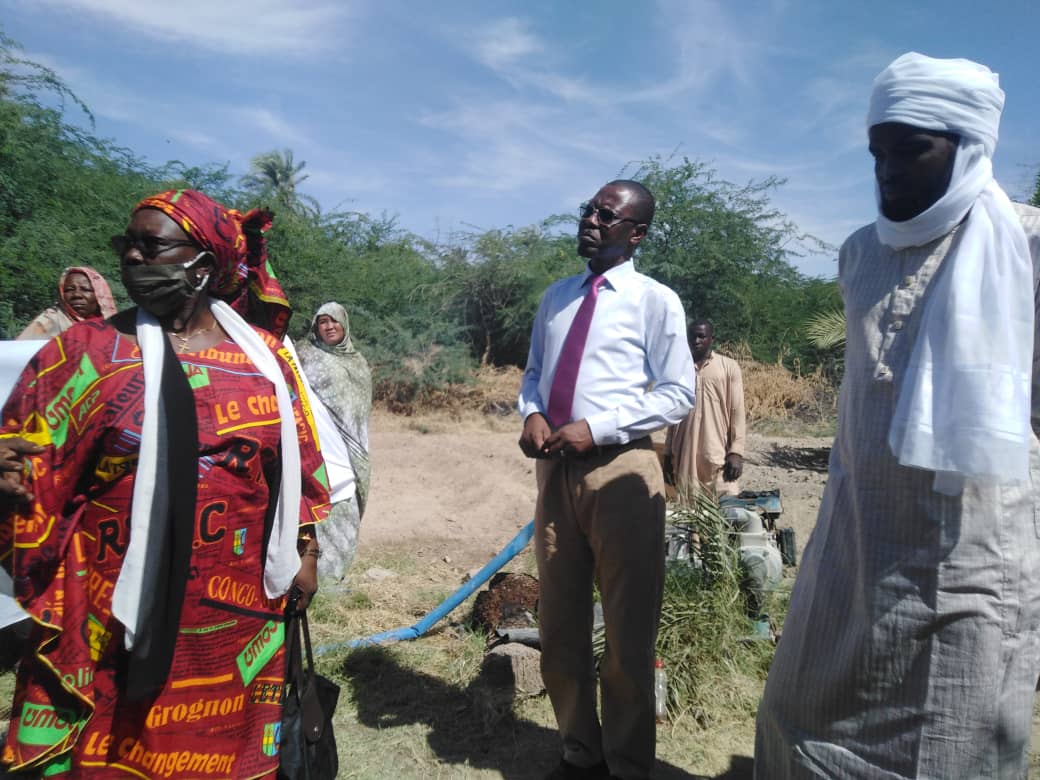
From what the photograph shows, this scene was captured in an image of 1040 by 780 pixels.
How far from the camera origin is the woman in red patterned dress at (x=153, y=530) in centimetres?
192

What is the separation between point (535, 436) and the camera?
2832 millimetres

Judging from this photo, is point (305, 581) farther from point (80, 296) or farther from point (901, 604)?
point (80, 296)

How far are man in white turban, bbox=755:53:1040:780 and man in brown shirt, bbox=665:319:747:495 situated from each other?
4.05 m

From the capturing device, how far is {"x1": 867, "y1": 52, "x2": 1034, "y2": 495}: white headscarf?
65.8 inches

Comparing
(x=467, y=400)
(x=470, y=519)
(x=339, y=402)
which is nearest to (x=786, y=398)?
(x=467, y=400)

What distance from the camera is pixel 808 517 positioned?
7363 millimetres

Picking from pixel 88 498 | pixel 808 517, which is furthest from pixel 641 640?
pixel 808 517

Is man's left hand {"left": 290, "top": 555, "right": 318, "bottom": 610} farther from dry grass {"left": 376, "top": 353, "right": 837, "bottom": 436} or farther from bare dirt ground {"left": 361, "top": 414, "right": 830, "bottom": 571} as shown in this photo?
dry grass {"left": 376, "top": 353, "right": 837, "bottom": 436}

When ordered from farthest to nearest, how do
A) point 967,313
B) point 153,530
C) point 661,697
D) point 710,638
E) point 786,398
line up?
point 786,398 < point 710,638 < point 661,697 < point 153,530 < point 967,313

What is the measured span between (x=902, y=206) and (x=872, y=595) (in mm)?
910

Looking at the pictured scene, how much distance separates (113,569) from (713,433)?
4.73 metres

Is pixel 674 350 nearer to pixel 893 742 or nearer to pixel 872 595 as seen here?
pixel 872 595

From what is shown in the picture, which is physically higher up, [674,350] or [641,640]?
[674,350]

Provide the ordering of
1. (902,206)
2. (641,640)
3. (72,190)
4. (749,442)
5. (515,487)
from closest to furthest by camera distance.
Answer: (902,206) < (641,640) < (72,190) < (515,487) < (749,442)
